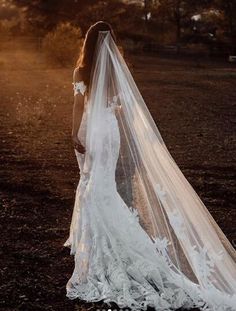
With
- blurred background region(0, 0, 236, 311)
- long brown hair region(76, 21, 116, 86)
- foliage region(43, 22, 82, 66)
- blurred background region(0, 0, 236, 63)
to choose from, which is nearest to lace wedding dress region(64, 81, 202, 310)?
long brown hair region(76, 21, 116, 86)

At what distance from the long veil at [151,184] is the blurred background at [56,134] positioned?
3.06 ft

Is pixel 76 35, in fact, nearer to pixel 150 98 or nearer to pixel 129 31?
pixel 150 98

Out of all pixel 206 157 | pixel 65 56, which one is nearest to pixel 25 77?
pixel 65 56

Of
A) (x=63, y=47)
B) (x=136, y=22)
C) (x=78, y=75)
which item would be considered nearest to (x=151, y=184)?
(x=78, y=75)

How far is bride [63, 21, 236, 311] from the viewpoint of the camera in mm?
4891

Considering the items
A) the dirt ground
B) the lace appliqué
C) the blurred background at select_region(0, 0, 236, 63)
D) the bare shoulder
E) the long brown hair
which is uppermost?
the blurred background at select_region(0, 0, 236, 63)

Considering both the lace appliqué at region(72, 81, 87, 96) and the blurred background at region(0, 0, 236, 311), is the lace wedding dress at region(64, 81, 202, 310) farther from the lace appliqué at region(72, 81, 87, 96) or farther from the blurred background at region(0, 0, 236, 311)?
the blurred background at region(0, 0, 236, 311)

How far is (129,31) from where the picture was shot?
4841 cm

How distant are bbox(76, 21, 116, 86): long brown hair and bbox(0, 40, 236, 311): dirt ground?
77.1 inches

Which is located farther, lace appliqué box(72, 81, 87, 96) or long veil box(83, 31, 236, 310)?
lace appliqué box(72, 81, 87, 96)

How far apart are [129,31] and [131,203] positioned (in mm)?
44396

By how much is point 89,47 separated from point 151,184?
4.82 feet

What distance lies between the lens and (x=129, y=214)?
5402mm

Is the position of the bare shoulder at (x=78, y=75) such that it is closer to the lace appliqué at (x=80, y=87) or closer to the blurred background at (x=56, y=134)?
the lace appliqué at (x=80, y=87)
